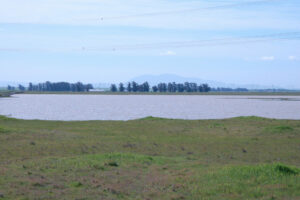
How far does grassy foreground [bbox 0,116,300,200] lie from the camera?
12.1m

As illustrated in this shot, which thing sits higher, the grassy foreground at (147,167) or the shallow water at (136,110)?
the grassy foreground at (147,167)

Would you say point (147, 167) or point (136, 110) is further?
point (136, 110)

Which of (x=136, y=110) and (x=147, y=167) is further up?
(x=147, y=167)

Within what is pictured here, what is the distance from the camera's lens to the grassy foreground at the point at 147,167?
12.1 m

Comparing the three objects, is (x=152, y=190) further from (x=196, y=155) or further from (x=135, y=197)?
(x=196, y=155)

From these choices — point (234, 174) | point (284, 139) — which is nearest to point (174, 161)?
point (234, 174)

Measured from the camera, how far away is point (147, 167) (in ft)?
53.8

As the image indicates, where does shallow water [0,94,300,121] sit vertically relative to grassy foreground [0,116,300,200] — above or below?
below

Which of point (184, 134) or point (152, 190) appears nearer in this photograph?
point (152, 190)

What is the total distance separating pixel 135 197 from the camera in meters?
11.7

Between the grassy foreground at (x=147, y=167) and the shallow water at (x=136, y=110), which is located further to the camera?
the shallow water at (x=136, y=110)

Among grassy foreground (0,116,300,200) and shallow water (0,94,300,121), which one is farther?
shallow water (0,94,300,121)

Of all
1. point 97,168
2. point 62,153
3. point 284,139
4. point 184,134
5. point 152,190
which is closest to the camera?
point 152,190

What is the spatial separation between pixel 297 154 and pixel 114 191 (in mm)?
12176
